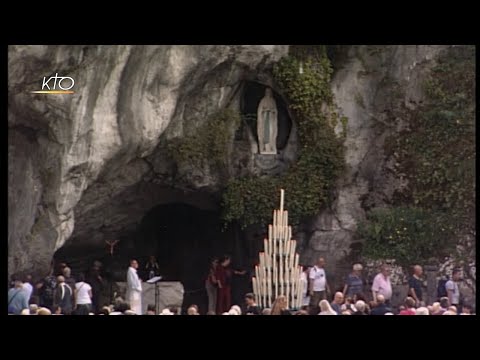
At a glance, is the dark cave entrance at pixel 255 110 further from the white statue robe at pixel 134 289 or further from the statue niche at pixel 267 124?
the white statue robe at pixel 134 289

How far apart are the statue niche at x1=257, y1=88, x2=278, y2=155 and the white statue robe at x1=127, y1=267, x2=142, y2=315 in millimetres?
3586

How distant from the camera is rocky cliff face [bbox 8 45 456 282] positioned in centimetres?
2350

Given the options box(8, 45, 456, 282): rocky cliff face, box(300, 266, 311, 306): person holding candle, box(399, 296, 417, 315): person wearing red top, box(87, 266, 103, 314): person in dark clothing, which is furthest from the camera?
box(87, 266, 103, 314): person in dark clothing

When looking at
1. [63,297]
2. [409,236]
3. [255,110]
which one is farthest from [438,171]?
[63,297]

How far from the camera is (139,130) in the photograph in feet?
78.9

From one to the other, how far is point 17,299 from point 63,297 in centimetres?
97

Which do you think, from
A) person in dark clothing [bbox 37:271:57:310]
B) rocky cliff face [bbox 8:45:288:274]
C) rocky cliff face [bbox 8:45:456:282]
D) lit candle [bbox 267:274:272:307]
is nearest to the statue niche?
rocky cliff face [bbox 8:45:456:282]

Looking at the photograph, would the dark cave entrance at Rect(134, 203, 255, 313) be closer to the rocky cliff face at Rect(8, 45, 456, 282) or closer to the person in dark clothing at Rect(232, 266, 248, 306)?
the person in dark clothing at Rect(232, 266, 248, 306)

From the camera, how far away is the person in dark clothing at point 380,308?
21.9 m

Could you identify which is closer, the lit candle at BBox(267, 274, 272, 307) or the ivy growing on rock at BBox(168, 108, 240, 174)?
the lit candle at BBox(267, 274, 272, 307)

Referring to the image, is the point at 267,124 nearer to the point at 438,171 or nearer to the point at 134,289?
the point at 438,171

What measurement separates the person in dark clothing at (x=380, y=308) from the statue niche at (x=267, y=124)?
14.2 ft

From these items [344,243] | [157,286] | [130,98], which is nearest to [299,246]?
[344,243]
